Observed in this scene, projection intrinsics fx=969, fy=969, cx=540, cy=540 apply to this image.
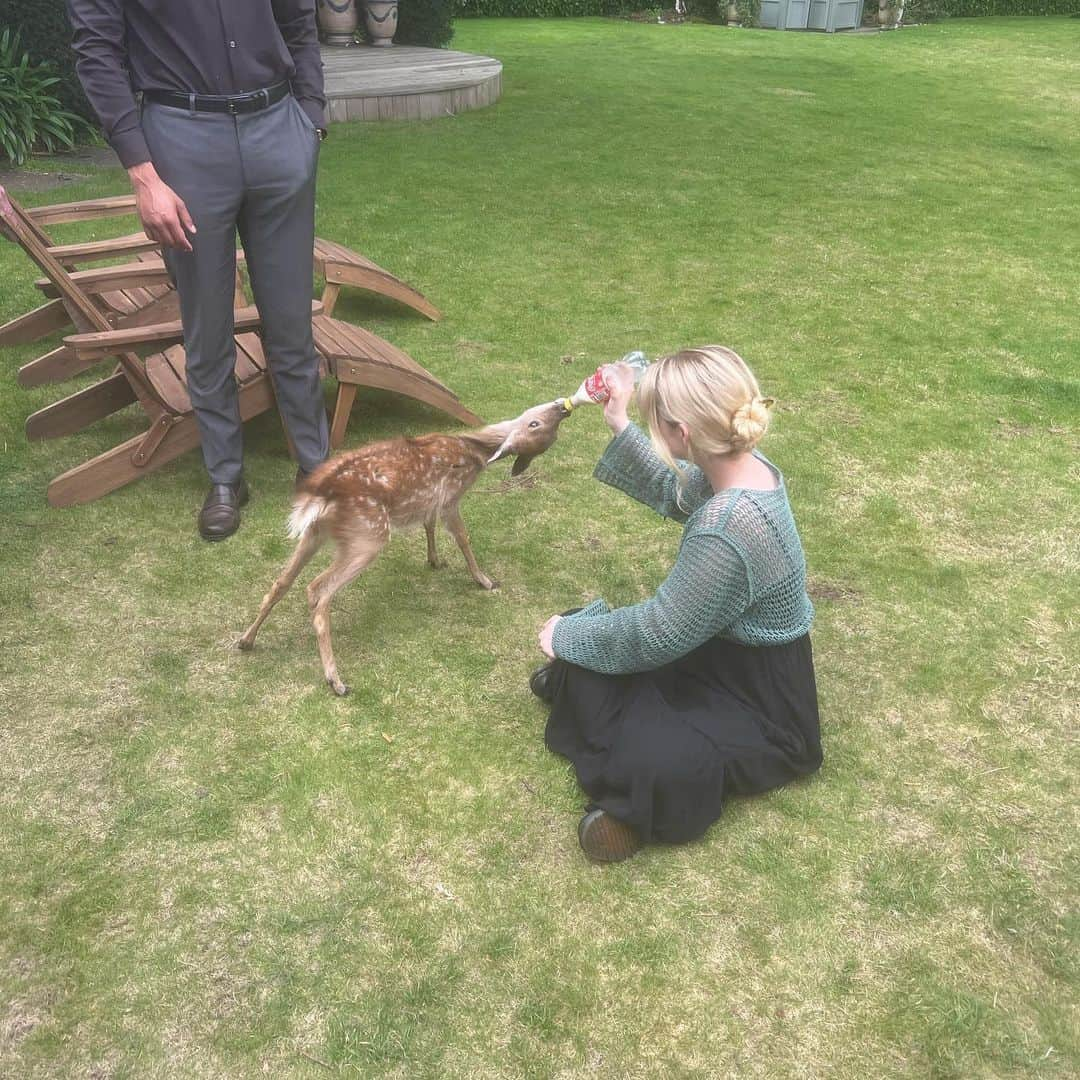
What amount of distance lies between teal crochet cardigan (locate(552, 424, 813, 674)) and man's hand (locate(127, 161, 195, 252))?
6.53 feet

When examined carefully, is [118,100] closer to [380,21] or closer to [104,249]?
[104,249]

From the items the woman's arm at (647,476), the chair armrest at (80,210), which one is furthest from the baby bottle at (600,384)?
the chair armrest at (80,210)

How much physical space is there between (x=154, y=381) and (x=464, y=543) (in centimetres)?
174

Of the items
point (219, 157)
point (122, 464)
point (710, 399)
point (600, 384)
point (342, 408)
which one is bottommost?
point (122, 464)

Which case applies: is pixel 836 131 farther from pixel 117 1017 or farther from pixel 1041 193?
pixel 117 1017

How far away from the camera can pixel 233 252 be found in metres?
3.65

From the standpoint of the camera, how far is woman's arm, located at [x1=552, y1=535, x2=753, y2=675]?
7.87 ft

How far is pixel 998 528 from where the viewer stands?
13.3 ft

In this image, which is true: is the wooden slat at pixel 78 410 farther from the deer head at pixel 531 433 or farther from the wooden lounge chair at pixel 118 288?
the deer head at pixel 531 433

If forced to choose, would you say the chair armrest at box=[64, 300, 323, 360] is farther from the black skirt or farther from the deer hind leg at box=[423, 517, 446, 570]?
the black skirt

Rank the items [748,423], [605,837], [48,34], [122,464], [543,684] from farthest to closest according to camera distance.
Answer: [48,34] → [122,464] → [543,684] → [605,837] → [748,423]

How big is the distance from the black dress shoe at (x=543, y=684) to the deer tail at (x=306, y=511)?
844mm

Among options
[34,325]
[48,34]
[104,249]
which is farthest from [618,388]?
[48,34]

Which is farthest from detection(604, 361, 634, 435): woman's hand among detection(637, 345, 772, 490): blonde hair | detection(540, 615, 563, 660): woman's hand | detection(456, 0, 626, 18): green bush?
detection(456, 0, 626, 18): green bush
